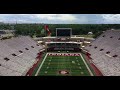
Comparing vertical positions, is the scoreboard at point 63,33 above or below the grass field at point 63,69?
above

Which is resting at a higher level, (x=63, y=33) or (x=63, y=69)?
(x=63, y=33)

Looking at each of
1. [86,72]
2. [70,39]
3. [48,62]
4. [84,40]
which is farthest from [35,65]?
[84,40]

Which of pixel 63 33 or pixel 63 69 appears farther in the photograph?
pixel 63 33

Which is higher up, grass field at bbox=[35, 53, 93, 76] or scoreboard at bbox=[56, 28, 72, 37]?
scoreboard at bbox=[56, 28, 72, 37]

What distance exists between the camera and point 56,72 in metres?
15.7

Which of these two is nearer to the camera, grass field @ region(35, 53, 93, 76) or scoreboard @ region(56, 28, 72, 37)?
grass field @ region(35, 53, 93, 76)

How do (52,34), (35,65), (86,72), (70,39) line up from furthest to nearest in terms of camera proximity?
(52,34)
(70,39)
(35,65)
(86,72)

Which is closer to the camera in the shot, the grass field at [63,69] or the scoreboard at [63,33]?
the grass field at [63,69]
